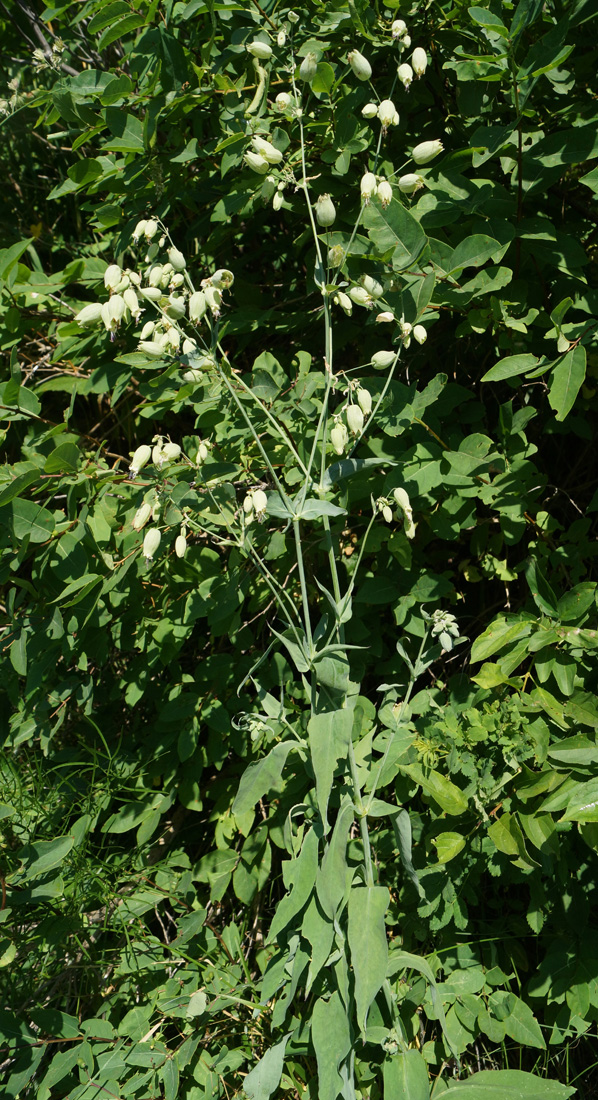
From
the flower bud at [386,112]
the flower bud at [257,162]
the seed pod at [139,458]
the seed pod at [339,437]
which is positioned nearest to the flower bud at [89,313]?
the seed pod at [139,458]

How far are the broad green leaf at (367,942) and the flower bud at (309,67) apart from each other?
158 cm

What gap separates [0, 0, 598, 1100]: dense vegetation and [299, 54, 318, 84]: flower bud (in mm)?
61

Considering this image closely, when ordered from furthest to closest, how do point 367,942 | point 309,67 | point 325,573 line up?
point 325,573 → point 309,67 → point 367,942

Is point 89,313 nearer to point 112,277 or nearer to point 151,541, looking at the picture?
point 112,277

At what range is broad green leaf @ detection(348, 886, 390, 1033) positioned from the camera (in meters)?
1.31

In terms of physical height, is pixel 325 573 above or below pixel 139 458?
below

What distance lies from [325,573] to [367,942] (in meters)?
1.01

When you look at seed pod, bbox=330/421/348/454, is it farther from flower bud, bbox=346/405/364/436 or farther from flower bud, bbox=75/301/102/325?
flower bud, bbox=75/301/102/325

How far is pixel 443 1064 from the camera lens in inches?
67.6

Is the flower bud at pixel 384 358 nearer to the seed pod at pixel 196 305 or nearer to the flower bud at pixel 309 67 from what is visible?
the seed pod at pixel 196 305

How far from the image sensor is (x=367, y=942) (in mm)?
1359

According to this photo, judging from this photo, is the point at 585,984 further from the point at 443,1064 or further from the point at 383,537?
the point at 383,537

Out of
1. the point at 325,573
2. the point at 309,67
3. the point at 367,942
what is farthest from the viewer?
the point at 325,573

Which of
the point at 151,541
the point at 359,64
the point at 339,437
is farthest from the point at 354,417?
the point at 359,64
